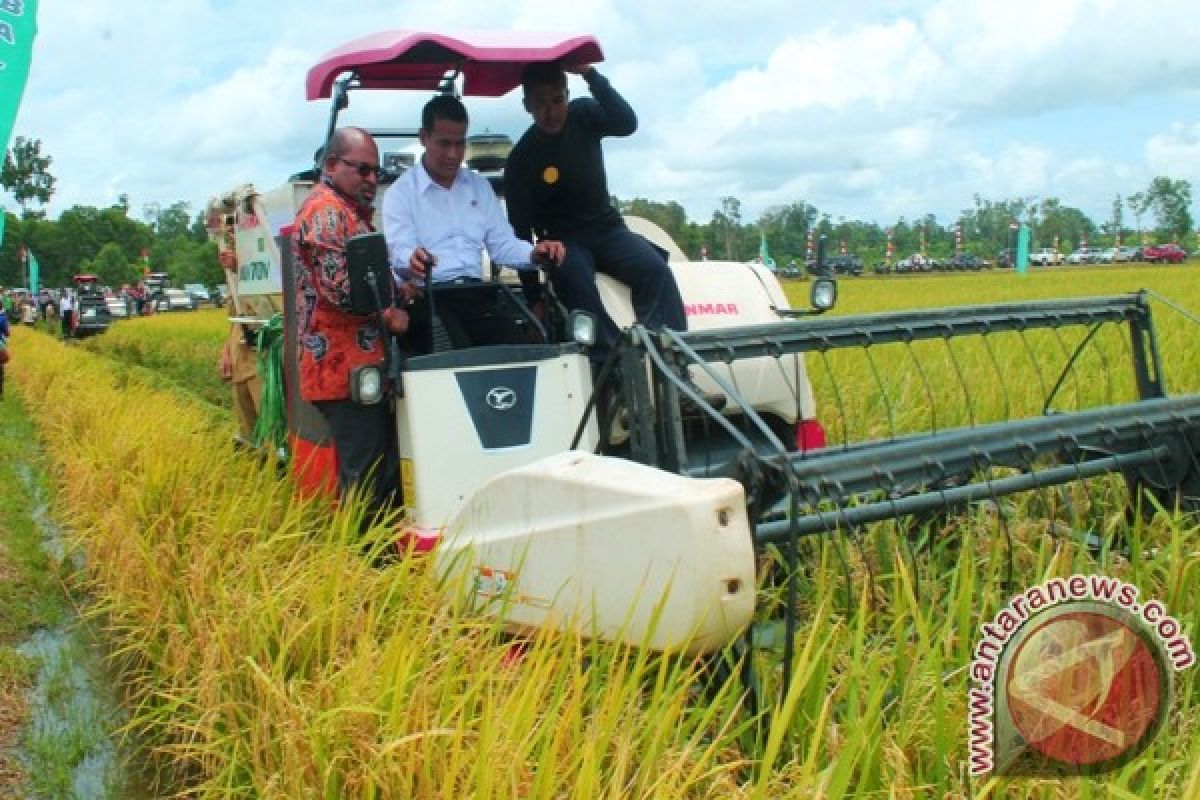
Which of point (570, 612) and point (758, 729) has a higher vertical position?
point (570, 612)

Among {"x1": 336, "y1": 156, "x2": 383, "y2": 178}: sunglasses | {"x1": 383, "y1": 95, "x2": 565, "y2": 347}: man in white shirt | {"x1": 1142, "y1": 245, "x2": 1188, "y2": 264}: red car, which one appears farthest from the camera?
{"x1": 1142, "y1": 245, "x2": 1188, "y2": 264}: red car

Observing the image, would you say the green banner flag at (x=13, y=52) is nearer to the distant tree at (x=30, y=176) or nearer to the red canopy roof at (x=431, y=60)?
the red canopy roof at (x=431, y=60)

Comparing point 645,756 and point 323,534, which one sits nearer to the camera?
point 645,756

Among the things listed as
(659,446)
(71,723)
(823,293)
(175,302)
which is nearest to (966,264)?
(175,302)

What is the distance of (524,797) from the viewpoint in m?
2.23

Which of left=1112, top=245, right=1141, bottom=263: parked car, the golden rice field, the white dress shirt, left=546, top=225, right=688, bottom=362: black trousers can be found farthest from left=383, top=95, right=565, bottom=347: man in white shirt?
left=1112, top=245, right=1141, bottom=263: parked car

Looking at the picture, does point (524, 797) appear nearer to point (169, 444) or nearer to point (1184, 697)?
point (1184, 697)

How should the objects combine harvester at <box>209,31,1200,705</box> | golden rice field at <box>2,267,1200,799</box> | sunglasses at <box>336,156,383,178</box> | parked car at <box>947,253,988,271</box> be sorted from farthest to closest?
parked car at <box>947,253,988,271</box> → sunglasses at <box>336,156,383,178</box> → combine harvester at <box>209,31,1200,705</box> → golden rice field at <box>2,267,1200,799</box>

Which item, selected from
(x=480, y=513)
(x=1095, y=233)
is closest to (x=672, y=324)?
(x=480, y=513)

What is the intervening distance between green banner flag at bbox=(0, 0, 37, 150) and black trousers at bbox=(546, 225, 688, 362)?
8.99 feet

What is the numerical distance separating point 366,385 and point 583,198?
3.82 ft

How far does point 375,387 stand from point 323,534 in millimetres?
673

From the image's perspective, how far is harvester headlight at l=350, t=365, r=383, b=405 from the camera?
3.88 metres

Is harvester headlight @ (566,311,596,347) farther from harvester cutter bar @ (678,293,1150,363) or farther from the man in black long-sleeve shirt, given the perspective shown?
harvester cutter bar @ (678,293,1150,363)
